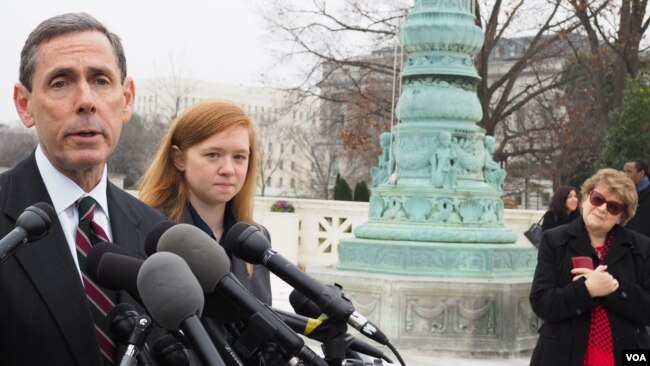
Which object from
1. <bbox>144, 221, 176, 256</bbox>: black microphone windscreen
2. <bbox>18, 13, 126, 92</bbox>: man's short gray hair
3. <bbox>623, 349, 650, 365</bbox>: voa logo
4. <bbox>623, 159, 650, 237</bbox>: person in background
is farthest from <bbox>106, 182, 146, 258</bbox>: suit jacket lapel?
<bbox>623, 159, 650, 237</bbox>: person in background

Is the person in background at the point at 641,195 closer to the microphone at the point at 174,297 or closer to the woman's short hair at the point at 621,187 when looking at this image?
the woman's short hair at the point at 621,187

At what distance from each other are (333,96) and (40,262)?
103ft

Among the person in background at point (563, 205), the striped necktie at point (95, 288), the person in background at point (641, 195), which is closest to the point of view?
the striped necktie at point (95, 288)

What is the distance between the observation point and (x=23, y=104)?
2900mm

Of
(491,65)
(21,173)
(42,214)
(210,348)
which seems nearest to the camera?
(210,348)

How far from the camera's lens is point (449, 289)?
1069 centimetres

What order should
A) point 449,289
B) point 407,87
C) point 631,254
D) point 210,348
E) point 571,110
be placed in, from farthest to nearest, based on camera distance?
point 571,110
point 407,87
point 449,289
point 631,254
point 210,348

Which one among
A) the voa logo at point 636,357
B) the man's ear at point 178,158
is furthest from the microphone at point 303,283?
the voa logo at point 636,357

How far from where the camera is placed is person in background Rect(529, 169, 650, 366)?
19.0 ft

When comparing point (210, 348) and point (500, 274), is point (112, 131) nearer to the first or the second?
point (210, 348)

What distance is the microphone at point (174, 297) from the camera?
6.97ft

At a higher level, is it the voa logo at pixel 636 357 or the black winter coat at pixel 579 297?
the black winter coat at pixel 579 297

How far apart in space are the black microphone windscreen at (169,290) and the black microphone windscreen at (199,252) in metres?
0.15

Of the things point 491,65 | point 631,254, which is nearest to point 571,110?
point 491,65
